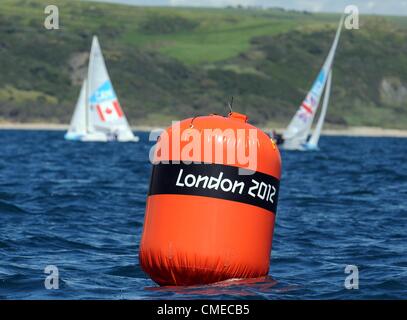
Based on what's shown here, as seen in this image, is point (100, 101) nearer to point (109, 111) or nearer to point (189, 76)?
point (109, 111)

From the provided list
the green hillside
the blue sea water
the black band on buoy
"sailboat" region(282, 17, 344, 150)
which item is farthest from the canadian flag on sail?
the green hillside

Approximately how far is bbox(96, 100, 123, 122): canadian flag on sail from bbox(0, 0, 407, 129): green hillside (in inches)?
2717

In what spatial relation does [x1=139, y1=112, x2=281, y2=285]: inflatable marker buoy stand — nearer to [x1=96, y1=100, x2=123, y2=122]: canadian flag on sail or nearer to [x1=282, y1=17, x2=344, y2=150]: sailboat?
[x1=282, y1=17, x2=344, y2=150]: sailboat

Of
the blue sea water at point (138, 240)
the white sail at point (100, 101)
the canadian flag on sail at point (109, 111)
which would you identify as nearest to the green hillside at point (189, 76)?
the white sail at point (100, 101)

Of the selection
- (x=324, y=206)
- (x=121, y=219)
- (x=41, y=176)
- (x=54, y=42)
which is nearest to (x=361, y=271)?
(x=121, y=219)

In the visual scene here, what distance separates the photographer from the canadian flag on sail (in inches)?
2872

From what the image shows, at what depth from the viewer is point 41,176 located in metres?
34.4

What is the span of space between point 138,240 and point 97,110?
55.4m

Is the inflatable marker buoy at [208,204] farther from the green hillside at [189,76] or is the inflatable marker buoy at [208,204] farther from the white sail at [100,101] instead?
the green hillside at [189,76]

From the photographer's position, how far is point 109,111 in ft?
242

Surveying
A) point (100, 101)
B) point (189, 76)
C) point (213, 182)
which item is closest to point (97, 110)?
point (100, 101)
